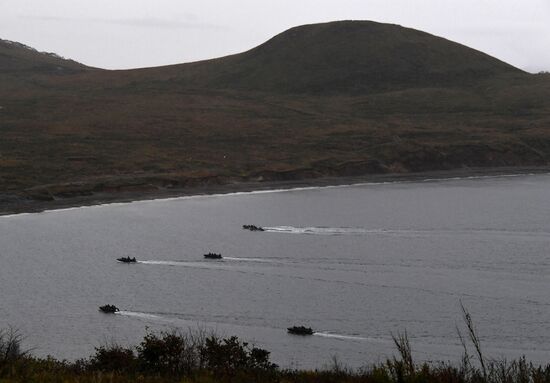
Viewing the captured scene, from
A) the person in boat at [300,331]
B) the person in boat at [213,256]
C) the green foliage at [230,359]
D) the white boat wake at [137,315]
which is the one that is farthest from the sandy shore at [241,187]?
the green foliage at [230,359]

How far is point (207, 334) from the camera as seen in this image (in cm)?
3731

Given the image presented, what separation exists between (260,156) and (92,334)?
82349 millimetres

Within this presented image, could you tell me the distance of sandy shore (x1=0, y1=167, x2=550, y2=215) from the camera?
273 feet

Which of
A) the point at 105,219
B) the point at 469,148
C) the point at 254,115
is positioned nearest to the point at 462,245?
the point at 105,219

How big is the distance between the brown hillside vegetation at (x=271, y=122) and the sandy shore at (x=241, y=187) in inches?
77.9

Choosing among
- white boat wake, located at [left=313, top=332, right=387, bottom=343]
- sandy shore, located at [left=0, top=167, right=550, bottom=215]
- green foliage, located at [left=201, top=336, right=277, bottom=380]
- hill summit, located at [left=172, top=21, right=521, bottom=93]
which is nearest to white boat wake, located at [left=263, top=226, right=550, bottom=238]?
sandy shore, located at [left=0, top=167, right=550, bottom=215]

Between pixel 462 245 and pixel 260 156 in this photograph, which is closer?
pixel 462 245

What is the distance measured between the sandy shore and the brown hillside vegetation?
6.49ft

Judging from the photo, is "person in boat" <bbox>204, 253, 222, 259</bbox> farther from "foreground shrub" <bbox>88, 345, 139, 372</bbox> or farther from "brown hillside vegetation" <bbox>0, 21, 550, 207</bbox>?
"brown hillside vegetation" <bbox>0, 21, 550, 207</bbox>

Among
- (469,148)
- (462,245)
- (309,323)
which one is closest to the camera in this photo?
(309,323)

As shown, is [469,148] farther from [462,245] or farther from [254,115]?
[462,245]

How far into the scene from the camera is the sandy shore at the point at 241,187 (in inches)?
3273

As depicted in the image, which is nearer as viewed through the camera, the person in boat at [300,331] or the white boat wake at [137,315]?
the person in boat at [300,331]

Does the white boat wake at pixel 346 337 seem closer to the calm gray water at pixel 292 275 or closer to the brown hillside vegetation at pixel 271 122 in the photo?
the calm gray water at pixel 292 275
